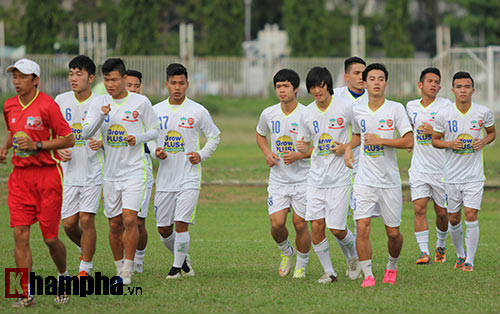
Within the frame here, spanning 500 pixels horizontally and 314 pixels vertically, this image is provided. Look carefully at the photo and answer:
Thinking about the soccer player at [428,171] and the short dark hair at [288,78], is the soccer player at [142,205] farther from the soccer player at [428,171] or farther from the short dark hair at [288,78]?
the soccer player at [428,171]

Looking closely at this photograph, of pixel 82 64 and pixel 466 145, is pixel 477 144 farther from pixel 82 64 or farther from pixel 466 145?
pixel 82 64

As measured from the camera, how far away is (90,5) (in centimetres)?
6278

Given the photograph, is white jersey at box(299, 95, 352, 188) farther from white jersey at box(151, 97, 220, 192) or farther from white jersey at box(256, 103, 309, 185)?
white jersey at box(151, 97, 220, 192)

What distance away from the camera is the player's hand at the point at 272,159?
10672mm

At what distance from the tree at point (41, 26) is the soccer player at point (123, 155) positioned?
37.7 meters

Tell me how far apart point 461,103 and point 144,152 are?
4327 mm

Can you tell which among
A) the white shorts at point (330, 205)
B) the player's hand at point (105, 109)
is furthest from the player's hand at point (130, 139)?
the white shorts at point (330, 205)

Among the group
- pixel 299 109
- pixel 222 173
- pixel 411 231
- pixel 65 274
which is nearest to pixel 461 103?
pixel 299 109

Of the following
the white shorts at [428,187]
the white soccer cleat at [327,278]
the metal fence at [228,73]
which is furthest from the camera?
the metal fence at [228,73]

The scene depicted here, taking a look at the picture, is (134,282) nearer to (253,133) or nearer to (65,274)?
(65,274)

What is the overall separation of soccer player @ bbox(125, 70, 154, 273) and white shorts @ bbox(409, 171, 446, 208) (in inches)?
150

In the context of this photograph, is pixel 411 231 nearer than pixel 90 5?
Yes

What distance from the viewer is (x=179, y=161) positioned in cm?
1080

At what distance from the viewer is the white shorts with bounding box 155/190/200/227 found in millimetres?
10719
